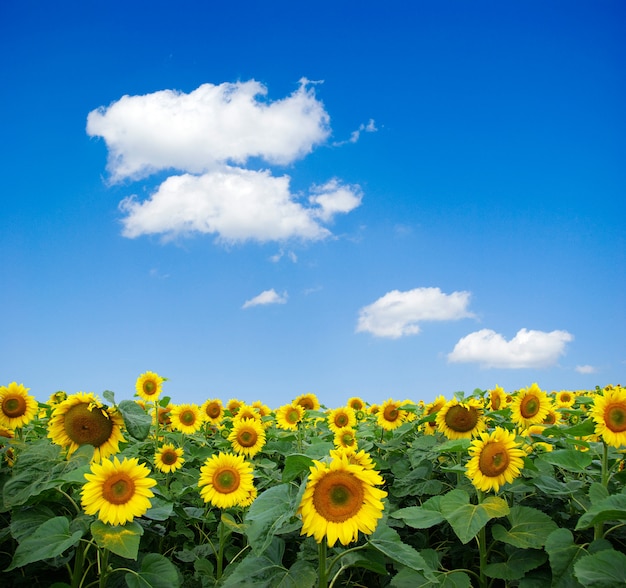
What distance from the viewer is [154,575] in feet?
13.5

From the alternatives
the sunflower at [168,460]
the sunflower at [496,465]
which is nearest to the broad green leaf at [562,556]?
the sunflower at [496,465]

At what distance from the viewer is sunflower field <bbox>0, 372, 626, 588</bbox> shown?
3496 millimetres

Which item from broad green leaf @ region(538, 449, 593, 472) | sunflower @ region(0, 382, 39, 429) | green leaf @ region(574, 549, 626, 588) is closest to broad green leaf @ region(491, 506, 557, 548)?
broad green leaf @ region(538, 449, 593, 472)

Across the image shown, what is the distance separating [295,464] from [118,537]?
1.32m

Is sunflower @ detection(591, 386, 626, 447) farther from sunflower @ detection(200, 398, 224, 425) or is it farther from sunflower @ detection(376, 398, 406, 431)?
sunflower @ detection(200, 398, 224, 425)

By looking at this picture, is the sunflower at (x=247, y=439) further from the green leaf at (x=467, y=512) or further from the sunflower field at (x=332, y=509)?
the green leaf at (x=467, y=512)

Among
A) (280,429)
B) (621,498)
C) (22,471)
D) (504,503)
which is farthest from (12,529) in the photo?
(280,429)

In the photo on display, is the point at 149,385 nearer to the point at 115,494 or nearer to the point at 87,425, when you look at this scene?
the point at 87,425

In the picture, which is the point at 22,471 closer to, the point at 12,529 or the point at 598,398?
the point at 12,529

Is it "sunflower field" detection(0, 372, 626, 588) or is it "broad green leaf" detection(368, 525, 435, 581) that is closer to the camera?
"broad green leaf" detection(368, 525, 435, 581)

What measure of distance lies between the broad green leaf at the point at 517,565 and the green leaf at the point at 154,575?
2.31 m

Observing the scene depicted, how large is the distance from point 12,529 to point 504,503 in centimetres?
367

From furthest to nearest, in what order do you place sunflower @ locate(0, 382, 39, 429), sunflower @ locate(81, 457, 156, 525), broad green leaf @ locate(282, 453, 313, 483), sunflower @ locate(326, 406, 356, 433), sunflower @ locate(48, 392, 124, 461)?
sunflower @ locate(326, 406, 356, 433) < sunflower @ locate(0, 382, 39, 429) < sunflower @ locate(48, 392, 124, 461) < sunflower @ locate(81, 457, 156, 525) < broad green leaf @ locate(282, 453, 313, 483)

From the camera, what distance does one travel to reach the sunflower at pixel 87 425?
4926 millimetres
